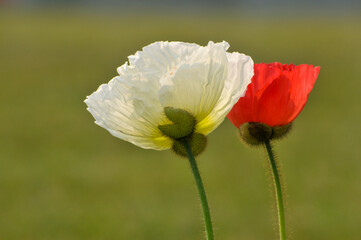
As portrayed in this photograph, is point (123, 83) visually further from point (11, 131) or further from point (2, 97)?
point (2, 97)

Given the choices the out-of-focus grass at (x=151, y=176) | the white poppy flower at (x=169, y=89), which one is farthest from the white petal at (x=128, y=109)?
the out-of-focus grass at (x=151, y=176)

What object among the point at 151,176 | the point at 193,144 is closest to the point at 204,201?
the point at 193,144

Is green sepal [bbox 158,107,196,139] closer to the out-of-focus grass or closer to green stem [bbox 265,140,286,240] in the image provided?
green stem [bbox 265,140,286,240]

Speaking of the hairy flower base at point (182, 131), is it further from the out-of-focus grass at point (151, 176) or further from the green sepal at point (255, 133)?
the out-of-focus grass at point (151, 176)

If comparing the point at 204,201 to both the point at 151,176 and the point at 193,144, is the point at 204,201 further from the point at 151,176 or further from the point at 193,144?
the point at 151,176

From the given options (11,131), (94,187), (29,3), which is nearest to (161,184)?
(94,187)

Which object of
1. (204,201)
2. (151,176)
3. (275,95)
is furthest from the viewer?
(151,176)
